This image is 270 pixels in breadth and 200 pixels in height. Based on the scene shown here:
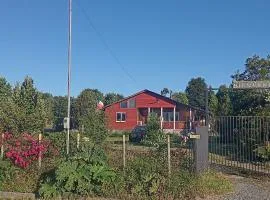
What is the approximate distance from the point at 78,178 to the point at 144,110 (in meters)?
54.4

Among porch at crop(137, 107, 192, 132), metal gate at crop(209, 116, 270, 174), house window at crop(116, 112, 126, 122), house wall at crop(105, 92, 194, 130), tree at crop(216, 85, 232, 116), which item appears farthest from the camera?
house window at crop(116, 112, 126, 122)

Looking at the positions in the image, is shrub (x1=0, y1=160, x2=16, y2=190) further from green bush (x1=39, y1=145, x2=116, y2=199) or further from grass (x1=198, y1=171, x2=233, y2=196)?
grass (x1=198, y1=171, x2=233, y2=196)

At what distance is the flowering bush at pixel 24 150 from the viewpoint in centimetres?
1394

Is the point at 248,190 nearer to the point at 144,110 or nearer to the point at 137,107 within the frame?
the point at 137,107

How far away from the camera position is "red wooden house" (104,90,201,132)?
208 feet

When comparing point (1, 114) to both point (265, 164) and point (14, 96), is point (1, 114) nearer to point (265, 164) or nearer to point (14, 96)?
point (14, 96)

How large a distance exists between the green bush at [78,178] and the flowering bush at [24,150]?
69.6 inches

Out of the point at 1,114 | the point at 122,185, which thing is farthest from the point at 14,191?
the point at 1,114

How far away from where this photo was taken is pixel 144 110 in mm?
66188

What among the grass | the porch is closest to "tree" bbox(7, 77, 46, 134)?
the grass

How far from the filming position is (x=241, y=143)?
1738 centimetres

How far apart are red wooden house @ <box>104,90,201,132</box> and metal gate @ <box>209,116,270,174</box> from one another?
43857 mm

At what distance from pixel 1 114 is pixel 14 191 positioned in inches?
605

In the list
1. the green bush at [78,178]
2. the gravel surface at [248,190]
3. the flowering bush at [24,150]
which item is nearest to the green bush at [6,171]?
the flowering bush at [24,150]
